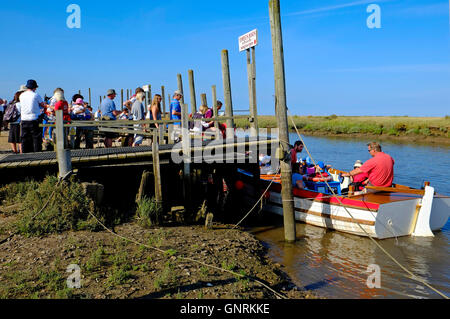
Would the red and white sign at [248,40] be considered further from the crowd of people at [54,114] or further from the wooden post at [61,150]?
the wooden post at [61,150]

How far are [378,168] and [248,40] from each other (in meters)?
4.86

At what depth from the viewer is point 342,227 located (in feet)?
34.8

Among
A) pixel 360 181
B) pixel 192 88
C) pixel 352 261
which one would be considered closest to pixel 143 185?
pixel 352 261

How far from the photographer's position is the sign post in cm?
962

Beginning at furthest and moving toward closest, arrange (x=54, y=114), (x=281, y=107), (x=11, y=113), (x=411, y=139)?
(x=411, y=139) → (x=54, y=114) → (x=11, y=113) → (x=281, y=107)

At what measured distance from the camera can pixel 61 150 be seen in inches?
321

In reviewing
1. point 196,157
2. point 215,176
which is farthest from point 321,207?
point 196,157

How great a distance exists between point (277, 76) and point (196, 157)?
2788 millimetres

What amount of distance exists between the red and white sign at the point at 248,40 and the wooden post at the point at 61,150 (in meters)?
4.83

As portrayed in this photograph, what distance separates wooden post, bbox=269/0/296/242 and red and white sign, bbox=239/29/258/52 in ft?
3.24

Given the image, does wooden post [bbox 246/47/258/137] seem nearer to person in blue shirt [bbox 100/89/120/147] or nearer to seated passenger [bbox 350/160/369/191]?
seated passenger [bbox 350/160/369/191]

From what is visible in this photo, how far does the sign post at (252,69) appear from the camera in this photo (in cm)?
962

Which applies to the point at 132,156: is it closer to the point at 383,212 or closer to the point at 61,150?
the point at 61,150
